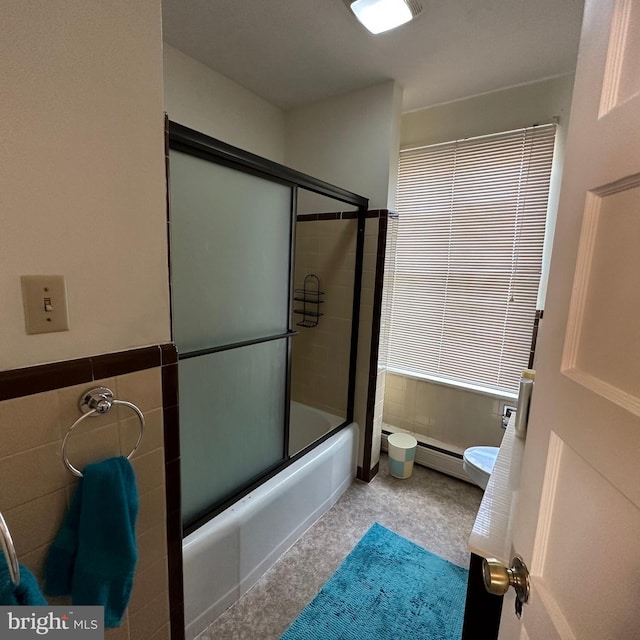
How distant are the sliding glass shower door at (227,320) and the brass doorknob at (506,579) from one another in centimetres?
112

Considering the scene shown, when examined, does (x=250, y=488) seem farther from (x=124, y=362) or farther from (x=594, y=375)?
(x=594, y=375)

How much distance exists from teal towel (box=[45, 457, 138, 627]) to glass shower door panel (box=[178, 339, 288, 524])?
0.50 metres

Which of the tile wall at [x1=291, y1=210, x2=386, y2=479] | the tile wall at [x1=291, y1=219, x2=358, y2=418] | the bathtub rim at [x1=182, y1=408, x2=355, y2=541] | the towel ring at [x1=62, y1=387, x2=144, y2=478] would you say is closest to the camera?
the towel ring at [x1=62, y1=387, x2=144, y2=478]

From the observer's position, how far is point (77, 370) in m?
0.81

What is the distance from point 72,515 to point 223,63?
2.29 metres

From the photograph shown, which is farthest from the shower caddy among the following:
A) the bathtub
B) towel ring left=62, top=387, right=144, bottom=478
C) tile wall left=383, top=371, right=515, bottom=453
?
towel ring left=62, top=387, right=144, bottom=478

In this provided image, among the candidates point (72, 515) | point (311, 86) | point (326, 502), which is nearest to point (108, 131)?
point (72, 515)

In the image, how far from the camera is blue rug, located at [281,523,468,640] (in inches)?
56.1

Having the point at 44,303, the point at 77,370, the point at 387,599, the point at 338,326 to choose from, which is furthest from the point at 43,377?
the point at 338,326

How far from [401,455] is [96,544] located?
1.99m

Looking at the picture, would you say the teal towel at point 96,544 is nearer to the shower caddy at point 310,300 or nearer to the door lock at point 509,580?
the door lock at point 509,580

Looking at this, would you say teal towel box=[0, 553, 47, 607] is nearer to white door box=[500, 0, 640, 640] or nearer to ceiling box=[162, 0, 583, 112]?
white door box=[500, 0, 640, 640]

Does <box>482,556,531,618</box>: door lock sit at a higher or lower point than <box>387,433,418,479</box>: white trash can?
higher

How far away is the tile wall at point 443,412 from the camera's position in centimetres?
237
